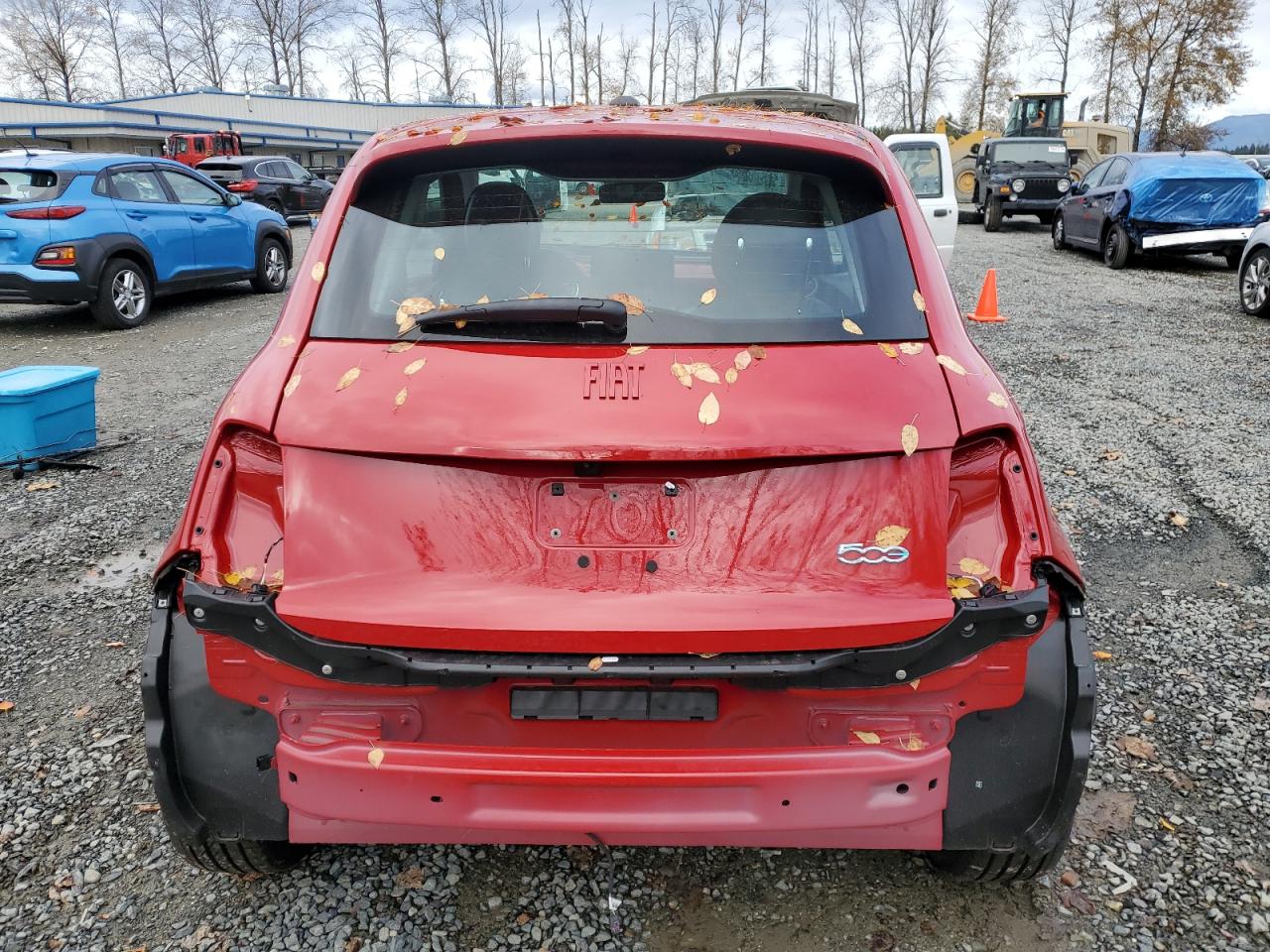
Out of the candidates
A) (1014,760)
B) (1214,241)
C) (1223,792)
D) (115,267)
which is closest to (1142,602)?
(1223,792)

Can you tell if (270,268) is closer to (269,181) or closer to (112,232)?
(112,232)

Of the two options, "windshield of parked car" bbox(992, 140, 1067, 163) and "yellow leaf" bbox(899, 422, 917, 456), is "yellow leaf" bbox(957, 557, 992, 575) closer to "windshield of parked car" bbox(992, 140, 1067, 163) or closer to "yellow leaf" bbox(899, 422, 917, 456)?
"yellow leaf" bbox(899, 422, 917, 456)

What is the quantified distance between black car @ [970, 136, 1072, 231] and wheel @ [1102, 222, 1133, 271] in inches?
237

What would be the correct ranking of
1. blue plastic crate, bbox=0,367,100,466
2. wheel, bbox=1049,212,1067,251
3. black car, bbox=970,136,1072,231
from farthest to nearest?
black car, bbox=970,136,1072,231 → wheel, bbox=1049,212,1067,251 → blue plastic crate, bbox=0,367,100,466

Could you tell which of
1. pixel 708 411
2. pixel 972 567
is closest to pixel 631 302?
pixel 708 411

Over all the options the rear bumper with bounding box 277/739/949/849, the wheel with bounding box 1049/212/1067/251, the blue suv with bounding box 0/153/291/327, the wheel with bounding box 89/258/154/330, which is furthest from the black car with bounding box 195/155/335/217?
the rear bumper with bounding box 277/739/949/849

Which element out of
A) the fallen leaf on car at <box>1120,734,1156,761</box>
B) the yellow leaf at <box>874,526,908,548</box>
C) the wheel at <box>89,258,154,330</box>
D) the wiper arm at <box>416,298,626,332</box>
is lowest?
the fallen leaf on car at <box>1120,734,1156,761</box>

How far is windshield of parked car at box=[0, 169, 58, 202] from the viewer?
993cm

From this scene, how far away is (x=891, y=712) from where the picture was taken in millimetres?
1915

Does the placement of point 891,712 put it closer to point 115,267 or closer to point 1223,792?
point 1223,792

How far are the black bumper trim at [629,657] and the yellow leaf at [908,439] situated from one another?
310mm

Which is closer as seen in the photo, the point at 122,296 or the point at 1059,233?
the point at 122,296

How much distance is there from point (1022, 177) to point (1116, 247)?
22.9ft

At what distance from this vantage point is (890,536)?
6.19 feet
